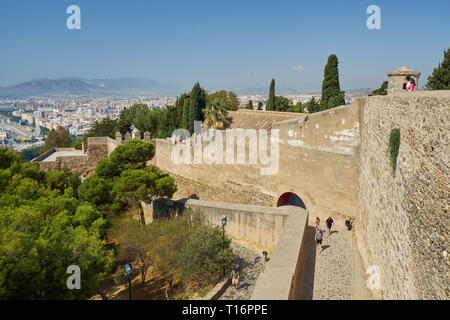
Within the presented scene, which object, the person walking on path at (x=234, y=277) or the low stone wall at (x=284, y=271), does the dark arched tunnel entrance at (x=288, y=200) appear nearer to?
the low stone wall at (x=284, y=271)

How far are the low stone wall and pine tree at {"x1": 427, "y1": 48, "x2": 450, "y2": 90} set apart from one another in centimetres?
1850

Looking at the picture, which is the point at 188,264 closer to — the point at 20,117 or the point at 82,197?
the point at 82,197

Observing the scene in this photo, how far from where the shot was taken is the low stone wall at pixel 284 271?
20.7 feet

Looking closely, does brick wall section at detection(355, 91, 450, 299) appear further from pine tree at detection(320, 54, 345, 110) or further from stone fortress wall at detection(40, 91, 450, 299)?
pine tree at detection(320, 54, 345, 110)

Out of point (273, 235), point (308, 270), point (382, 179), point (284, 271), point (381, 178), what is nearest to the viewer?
point (284, 271)

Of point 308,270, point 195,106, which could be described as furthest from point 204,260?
point 195,106

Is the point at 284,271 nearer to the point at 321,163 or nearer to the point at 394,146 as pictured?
the point at 394,146

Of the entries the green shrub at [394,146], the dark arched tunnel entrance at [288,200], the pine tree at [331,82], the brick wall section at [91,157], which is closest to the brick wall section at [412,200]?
the green shrub at [394,146]

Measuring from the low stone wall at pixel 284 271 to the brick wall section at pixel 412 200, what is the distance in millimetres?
1863

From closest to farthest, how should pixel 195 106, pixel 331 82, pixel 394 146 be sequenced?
pixel 394 146, pixel 331 82, pixel 195 106

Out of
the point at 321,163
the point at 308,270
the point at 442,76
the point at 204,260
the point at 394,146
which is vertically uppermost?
the point at 442,76

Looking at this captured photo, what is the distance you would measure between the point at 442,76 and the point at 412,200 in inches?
841

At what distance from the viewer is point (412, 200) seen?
512cm
